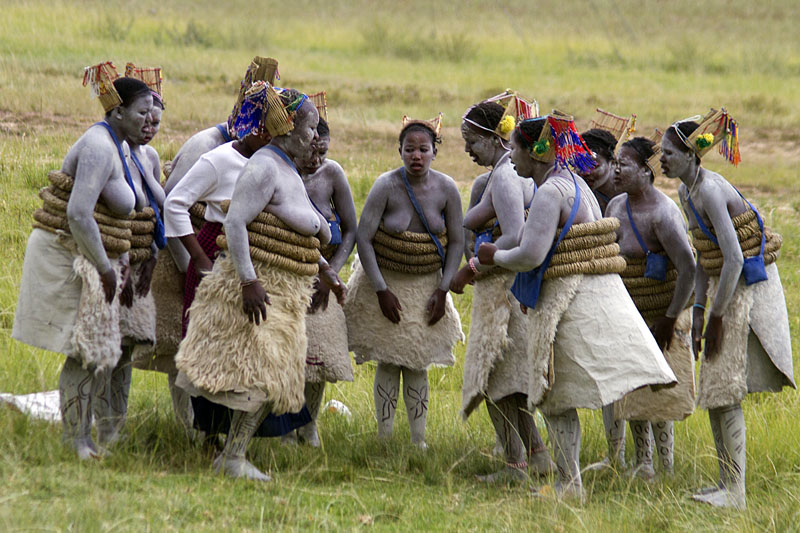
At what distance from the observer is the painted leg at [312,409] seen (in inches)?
212

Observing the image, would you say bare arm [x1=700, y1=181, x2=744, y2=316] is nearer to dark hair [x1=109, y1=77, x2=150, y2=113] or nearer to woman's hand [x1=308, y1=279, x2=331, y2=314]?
woman's hand [x1=308, y1=279, x2=331, y2=314]

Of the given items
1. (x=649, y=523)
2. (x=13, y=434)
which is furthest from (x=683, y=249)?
(x=13, y=434)

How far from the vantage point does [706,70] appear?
2395cm

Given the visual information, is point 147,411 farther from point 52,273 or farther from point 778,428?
point 778,428

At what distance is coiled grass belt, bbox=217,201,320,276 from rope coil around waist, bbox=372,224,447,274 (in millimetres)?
858

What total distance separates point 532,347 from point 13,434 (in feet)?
8.05

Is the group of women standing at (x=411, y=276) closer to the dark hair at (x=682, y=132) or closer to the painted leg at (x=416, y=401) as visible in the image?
the dark hair at (x=682, y=132)

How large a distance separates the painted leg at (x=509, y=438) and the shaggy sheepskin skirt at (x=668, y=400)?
1.75 feet

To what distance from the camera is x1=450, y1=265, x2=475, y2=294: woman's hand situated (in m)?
4.84

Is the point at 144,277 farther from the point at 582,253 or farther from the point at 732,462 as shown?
the point at 732,462

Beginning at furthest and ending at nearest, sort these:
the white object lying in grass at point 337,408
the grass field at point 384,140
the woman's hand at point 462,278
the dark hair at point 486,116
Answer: the white object lying in grass at point 337,408, the dark hair at point 486,116, the woman's hand at point 462,278, the grass field at point 384,140

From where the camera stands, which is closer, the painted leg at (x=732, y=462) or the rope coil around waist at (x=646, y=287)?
the painted leg at (x=732, y=462)

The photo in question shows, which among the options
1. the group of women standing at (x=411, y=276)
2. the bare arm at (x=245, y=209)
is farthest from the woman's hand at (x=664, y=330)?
the bare arm at (x=245, y=209)

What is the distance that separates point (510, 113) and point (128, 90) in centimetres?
194
